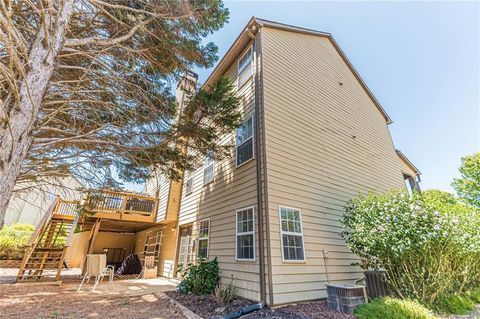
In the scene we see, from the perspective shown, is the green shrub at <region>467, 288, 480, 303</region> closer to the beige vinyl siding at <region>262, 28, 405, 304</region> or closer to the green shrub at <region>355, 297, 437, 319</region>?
the beige vinyl siding at <region>262, 28, 405, 304</region>

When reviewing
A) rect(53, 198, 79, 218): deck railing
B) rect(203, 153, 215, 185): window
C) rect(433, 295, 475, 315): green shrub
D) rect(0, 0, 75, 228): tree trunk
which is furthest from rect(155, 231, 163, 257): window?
rect(433, 295, 475, 315): green shrub

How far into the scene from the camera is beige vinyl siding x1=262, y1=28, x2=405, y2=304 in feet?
20.0

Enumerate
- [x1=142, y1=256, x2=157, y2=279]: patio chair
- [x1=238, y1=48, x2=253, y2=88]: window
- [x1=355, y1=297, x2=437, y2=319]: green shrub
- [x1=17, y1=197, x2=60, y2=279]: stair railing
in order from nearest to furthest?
[x1=355, y1=297, x2=437, y2=319]: green shrub, [x1=238, y1=48, x2=253, y2=88]: window, [x1=17, y1=197, x2=60, y2=279]: stair railing, [x1=142, y1=256, x2=157, y2=279]: patio chair

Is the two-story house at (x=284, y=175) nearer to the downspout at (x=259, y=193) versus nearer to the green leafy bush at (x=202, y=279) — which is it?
the downspout at (x=259, y=193)

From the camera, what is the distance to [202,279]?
695 cm

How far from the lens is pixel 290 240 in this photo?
6016 mm

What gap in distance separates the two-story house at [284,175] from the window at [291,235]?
26 mm

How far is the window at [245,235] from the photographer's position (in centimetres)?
611

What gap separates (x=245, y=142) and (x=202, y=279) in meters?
4.46

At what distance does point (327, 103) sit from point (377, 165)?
13.3 ft

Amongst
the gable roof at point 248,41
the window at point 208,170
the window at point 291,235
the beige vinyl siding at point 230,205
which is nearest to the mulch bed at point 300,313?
the beige vinyl siding at point 230,205

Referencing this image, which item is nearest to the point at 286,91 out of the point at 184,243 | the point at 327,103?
the point at 327,103

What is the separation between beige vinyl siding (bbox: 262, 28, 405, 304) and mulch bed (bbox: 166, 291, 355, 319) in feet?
1.02

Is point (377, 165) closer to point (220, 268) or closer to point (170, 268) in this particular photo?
point (220, 268)
